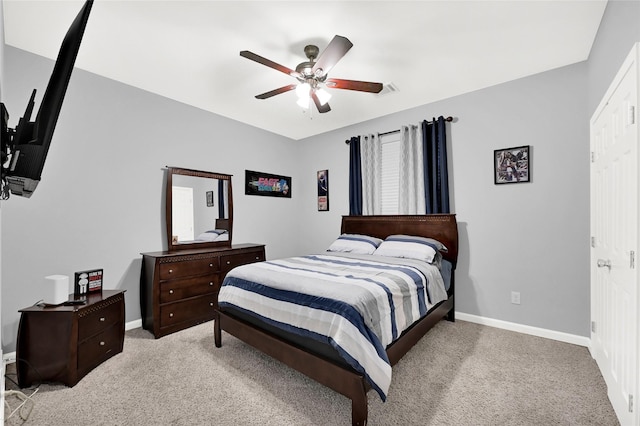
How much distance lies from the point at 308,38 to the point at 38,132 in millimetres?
1978

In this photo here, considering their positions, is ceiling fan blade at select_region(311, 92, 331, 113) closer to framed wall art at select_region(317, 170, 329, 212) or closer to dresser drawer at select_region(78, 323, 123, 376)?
framed wall art at select_region(317, 170, 329, 212)

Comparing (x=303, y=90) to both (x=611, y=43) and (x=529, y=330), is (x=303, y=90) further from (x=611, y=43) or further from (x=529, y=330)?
(x=529, y=330)

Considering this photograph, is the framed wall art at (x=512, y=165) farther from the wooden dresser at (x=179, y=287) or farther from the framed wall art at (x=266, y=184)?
the wooden dresser at (x=179, y=287)

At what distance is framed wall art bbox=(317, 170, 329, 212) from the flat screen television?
376cm

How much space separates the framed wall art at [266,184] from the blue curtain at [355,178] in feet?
4.32

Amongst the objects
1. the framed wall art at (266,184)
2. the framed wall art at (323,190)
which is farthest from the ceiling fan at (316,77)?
A: the framed wall art at (323,190)

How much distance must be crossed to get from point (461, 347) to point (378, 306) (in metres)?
1.39

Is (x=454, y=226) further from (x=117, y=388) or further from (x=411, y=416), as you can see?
(x=117, y=388)

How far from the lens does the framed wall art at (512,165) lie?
3.04 meters

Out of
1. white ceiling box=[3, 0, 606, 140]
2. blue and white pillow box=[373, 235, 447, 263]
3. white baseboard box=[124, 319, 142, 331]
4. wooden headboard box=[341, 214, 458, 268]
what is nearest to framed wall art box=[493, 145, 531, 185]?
wooden headboard box=[341, 214, 458, 268]

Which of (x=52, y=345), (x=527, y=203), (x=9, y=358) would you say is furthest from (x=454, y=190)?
(x=9, y=358)

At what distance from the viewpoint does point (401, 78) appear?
10.2 feet

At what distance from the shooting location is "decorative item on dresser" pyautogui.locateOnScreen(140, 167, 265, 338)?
10.00ft

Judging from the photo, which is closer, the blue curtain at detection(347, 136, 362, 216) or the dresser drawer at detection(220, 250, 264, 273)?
the dresser drawer at detection(220, 250, 264, 273)
